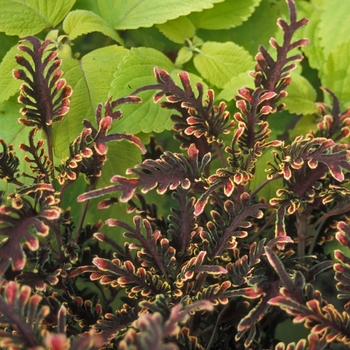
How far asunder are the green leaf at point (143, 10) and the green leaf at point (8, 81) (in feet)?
0.59

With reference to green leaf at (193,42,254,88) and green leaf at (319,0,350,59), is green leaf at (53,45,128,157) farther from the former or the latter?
green leaf at (319,0,350,59)

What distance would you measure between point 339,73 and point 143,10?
0.35 metres

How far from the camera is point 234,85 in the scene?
2.75ft

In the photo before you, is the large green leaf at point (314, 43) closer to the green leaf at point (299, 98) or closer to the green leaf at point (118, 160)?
the green leaf at point (299, 98)

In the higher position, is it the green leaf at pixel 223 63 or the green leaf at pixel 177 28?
the green leaf at pixel 177 28

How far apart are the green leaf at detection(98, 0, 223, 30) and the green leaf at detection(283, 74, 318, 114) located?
7.4 inches

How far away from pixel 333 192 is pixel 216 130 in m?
0.18

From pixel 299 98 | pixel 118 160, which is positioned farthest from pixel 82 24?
pixel 299 98

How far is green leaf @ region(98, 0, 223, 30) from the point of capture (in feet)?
2.68

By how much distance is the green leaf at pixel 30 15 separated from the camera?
814mm

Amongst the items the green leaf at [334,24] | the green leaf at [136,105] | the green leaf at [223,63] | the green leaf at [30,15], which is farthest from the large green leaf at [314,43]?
the green leaf at [30,15]

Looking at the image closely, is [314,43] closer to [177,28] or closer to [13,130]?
[177,28]

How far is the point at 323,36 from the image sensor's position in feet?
2.97

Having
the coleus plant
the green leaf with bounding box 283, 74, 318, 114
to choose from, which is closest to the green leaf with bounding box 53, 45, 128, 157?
the coleus plant
